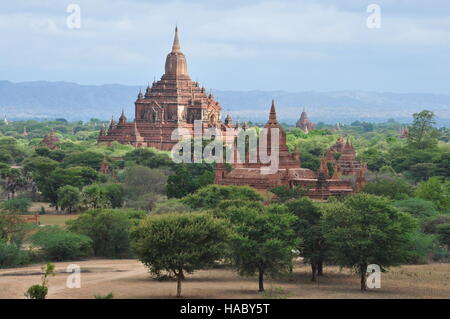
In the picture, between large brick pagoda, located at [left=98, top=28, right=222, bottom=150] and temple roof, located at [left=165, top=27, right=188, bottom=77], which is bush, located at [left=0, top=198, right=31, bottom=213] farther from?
temple roof, located at [left=165, top=27, right=188, bottom=77]

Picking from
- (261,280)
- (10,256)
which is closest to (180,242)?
(261,280)

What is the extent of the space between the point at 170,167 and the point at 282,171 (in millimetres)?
24787

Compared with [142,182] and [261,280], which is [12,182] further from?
[261,280]

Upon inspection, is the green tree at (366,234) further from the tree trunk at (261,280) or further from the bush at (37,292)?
the bush at (37,292)

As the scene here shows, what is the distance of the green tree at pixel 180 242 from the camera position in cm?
4559

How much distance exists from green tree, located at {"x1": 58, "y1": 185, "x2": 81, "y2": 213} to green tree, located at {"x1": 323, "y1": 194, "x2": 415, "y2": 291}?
31.4 metres

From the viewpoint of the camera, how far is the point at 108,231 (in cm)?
5853

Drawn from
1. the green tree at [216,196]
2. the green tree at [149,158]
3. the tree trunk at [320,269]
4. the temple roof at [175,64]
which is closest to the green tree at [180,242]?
the tree trunk at [320,269]

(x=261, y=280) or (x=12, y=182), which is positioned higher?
(x=12, y=182)

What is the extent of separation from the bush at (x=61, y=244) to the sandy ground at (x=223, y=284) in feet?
4.71

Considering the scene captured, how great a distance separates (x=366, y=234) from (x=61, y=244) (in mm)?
16843

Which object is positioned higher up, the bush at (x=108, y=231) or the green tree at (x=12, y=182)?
the green tree at (x=12, y=182)

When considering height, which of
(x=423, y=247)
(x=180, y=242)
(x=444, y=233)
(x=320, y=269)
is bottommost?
(x=320, y=269)

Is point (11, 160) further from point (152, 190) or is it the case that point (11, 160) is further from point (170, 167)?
point (152, 190)
